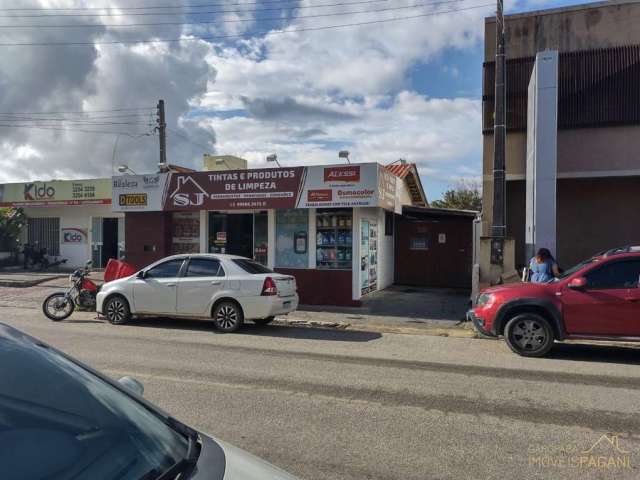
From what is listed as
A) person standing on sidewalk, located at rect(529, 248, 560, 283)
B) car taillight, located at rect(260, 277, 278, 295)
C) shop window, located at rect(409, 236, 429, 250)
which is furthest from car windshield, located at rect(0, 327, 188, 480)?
shop window, located at rect(409, 236, 429, 250)

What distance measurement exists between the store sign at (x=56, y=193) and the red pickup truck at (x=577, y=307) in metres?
19.4

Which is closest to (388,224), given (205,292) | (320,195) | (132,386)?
(320,195)

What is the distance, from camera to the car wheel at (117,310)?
12.3m

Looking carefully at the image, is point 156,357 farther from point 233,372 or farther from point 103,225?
point 103,225

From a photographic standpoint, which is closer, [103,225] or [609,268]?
[609,268]

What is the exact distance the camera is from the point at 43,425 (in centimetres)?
189

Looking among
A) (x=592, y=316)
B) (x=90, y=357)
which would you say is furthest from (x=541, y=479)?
(x=90, y=357)

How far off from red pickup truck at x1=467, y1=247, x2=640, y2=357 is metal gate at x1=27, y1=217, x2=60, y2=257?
22.7 metres

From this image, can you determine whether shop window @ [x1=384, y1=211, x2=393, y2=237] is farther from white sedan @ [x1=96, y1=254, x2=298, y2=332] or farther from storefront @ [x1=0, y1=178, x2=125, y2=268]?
storefront @ [x1=0, y1=178, x2=125, y2=268]

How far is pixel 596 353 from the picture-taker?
30.5 ft

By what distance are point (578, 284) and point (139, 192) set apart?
42.9 feet

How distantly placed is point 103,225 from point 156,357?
18.1 meters

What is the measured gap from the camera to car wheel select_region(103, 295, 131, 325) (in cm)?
1228

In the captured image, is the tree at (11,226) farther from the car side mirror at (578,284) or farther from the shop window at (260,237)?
the car side mirror at (578,284)
